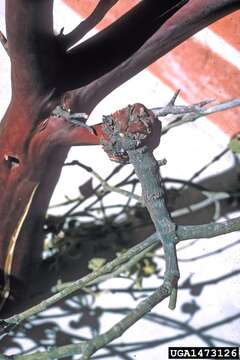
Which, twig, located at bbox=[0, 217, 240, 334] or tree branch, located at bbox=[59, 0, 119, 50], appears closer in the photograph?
twig, located at bbox=[0, 217, 240, 334]

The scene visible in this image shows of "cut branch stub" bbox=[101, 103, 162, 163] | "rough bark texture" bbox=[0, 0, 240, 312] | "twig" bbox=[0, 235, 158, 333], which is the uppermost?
"rough bark texture" bbox=[0, 0, 240, 312]

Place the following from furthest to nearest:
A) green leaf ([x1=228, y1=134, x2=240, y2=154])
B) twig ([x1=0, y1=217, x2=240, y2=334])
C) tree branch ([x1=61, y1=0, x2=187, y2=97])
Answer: green leaf ([x1=228, y1=134, x2=240, y2=154]), tree branch ([x1=61, y1=0, x2=187, y2=97]), twig ([x1=0, y1=217, x2=240, y2=334])

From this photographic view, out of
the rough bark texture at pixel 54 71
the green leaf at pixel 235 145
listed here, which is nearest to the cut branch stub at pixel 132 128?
the rough bark texture at pixel 54 71

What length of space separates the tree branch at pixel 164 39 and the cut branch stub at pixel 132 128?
97 mm

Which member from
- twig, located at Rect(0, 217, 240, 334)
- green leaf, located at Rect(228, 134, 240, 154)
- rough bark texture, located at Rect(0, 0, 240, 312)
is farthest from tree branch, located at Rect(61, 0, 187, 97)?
green leaf, located at Rect(228, 134, 240, 154)

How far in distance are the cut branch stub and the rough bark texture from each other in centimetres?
6

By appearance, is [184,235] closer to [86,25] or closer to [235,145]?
[86,25]

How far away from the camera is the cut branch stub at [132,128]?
0.54 metres

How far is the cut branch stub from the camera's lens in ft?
1.77

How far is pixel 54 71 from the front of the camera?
604 millimetres

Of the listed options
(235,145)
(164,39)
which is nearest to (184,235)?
(164,39)

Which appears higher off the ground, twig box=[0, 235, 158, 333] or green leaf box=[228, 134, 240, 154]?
green leaf box=[228, 134, 240, 154]

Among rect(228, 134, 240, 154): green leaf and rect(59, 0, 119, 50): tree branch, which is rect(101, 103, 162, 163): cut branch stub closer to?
rect(59, 0, 119, 50): tree branch

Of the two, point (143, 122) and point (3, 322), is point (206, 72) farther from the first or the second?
point (3, 322)
